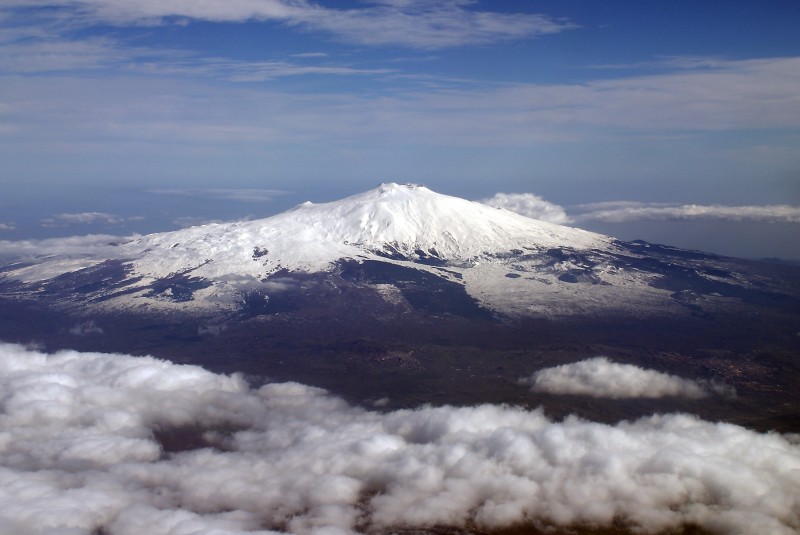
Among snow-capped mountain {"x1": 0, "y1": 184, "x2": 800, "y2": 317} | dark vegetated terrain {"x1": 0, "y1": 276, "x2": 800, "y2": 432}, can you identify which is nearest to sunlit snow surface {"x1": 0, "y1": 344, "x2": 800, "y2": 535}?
dark vegetated terrain {"x1": 0, "y1": 276, "x2": 800, "y2": 432}

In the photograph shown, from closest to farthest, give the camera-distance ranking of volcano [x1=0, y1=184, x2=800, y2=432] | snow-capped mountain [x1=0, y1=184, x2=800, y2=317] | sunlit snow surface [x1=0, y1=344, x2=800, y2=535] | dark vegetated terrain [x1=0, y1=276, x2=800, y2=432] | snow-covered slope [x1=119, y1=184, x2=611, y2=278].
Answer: sunlit snow surface [x1=0, y1=344, x2=800, y2=535], dark vegetated terrain [x1=0, y1=276, x2=800, y2=432], volcano [x1=0, y1=184, x2=800, y2=432], snow-capped mountain [x1=0, y1=184, x2=800, y2=317], snow-covered slope [x1=119, y1=184, x2=611, y2=278]

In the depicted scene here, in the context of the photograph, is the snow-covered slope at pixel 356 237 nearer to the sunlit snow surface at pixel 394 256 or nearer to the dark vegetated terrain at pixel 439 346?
the sunlit snow surface at pixel 394 256

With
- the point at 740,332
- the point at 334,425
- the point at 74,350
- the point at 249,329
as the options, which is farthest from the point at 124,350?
the point at 740,332

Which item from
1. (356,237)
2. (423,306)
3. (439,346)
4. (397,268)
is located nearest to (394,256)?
(397,268)

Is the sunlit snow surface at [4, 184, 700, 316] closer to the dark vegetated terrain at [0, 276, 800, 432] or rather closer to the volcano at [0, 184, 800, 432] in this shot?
the volcano at [0, 184, 800, 432]

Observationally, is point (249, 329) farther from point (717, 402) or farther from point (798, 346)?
point (798, 346)

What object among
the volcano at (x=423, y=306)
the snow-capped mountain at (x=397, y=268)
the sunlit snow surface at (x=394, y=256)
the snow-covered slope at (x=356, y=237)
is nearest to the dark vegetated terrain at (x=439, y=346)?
the volcano at (x=423, y=306)
